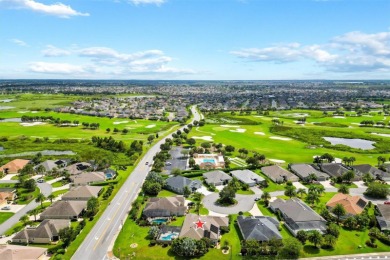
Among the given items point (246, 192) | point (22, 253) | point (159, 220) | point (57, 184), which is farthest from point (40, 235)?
point (246, 192)

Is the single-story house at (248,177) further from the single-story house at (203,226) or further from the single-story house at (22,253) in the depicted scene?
the single-story house at (22,253)

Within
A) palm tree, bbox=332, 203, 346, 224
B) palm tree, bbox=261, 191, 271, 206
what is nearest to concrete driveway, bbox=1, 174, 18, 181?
palm tree, bbox=261, 191, 271, 206

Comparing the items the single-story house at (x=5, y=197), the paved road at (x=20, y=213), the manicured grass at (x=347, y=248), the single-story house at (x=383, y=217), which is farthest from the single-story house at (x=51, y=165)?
the single-story house at (x=383, y=217)

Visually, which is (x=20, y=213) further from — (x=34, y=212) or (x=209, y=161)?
(x=209, y=161)

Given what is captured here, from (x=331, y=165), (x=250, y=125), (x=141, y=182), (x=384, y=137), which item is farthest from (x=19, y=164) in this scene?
(x=384, y=137)

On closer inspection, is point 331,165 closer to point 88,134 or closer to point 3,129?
point 88,134
